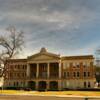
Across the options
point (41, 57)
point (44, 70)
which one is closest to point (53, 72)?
point (44, 70)

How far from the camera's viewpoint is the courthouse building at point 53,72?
9962 cm

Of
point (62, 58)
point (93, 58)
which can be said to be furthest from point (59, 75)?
point (93, 58)

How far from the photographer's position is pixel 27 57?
108 m

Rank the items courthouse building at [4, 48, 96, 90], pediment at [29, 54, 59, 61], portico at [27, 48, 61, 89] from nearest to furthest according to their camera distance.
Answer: courthouse building at [4, 48, 96, 90], portico at [27, 48, 61, 89], pediment at [29, 54, 59, 61]

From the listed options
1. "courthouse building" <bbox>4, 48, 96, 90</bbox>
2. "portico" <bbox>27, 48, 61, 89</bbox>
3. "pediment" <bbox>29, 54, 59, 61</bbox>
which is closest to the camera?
"courthouse building" <bbox>4, 48, 96, 90</bbox>

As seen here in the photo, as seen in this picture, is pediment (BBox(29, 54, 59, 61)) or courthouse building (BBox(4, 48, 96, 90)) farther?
pediment (BBox(29, 54, 59, 61))

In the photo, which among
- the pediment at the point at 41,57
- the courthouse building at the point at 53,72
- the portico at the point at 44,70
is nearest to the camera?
the courthouse building at the point at 53,72

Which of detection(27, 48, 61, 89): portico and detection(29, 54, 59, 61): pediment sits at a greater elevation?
detection(29, 54, 59, 61): pediment

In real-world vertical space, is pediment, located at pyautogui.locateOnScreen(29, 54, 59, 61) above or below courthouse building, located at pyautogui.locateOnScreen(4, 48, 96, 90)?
above

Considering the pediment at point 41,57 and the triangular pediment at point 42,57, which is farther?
the pediment at point 41,57

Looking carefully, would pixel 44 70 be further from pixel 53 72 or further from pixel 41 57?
pixel 41 57

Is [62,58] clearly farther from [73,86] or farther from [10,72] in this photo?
[10,72]

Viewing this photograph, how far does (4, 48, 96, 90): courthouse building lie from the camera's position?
99625 mm

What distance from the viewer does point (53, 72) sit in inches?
4154
